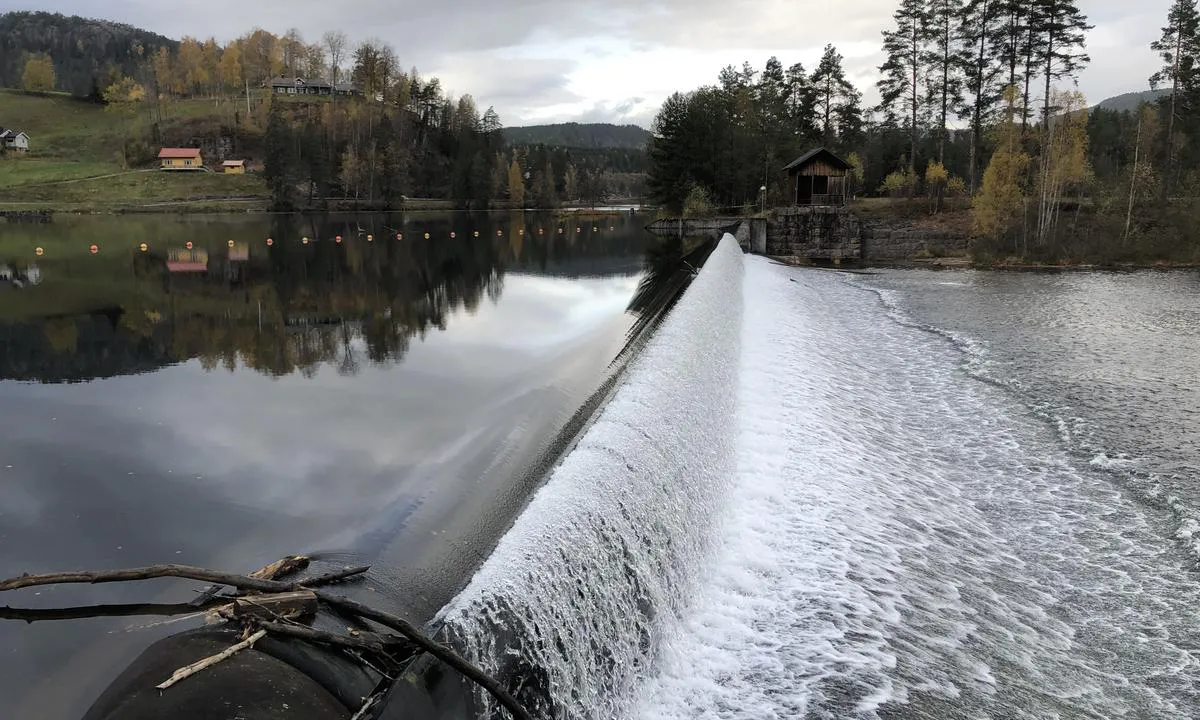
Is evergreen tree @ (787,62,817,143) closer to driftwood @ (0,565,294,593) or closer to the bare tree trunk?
the bare tree trunk

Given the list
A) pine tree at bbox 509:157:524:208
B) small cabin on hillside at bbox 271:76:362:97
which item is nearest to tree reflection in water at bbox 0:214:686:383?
pine tree at bbox 509:157:524:208

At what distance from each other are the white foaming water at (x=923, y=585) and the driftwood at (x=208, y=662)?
245 cm

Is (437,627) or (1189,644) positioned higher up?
(437,627)

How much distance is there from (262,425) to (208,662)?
5966 mm

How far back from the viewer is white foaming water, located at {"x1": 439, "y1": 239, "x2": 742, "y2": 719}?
412 cm

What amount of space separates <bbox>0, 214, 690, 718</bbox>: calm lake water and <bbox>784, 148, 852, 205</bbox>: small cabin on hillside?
68.7ft

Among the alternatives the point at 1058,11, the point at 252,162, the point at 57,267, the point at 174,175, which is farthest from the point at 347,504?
the point at 252,162

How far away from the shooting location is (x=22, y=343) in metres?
12.6

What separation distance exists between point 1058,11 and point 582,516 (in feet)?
155

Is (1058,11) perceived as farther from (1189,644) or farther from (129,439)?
(129,439)

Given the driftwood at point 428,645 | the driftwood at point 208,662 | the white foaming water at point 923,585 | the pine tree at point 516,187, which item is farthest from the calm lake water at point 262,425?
the pine tree at point 516,187

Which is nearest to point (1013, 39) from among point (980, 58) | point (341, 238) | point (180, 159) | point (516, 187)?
point (980, 58)

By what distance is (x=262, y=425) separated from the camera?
865cm

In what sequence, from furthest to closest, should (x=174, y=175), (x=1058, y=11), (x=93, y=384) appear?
1. (x=174, y=175)
2. (x=1058, y=11)
3. (x=93, y=384)
